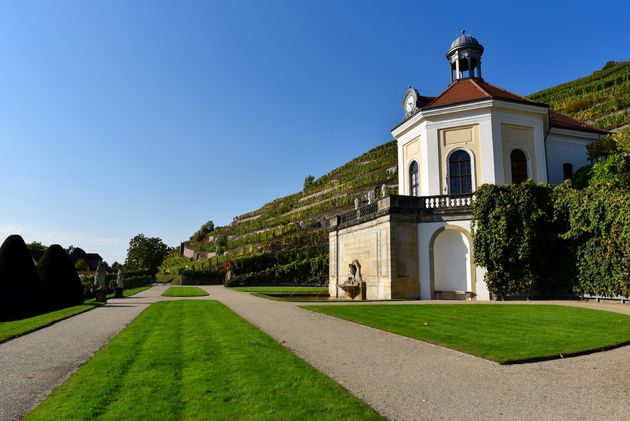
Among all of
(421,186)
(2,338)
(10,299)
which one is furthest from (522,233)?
(10,299)

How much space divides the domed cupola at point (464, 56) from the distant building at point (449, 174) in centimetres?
7

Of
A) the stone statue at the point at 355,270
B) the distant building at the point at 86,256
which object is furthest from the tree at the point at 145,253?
the stone statue at the point at 355,270

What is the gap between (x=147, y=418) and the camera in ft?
16.2

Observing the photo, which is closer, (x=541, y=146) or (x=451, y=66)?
(x=541, y=146)

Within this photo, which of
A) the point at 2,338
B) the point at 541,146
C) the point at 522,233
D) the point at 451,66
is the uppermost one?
the point at 451,66

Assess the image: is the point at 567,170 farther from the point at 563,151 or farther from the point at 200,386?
the point at 200,386

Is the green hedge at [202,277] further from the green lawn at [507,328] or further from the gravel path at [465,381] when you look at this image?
the gravel path at [465,381]

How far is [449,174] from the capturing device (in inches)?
1034

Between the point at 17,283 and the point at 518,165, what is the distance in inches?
1059

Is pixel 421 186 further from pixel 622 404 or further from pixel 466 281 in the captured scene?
pixel 622 404

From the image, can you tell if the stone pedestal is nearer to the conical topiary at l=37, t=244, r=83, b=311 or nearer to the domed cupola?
the conical topiary at l=37, t=244, r=83, b=311

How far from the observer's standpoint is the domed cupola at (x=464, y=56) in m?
30.6

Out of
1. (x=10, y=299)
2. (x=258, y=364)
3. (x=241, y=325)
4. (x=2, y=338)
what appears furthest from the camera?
(x=10, y=299)

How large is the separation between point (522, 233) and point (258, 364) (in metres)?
16.8
